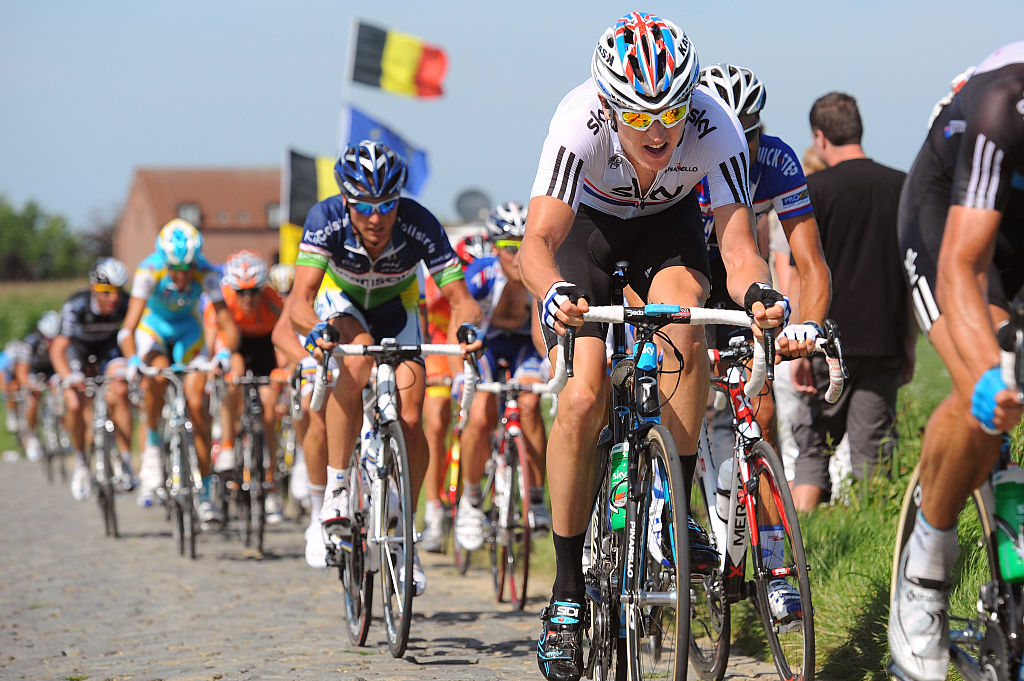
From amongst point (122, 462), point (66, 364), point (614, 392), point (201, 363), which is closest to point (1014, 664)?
point (614, 392)

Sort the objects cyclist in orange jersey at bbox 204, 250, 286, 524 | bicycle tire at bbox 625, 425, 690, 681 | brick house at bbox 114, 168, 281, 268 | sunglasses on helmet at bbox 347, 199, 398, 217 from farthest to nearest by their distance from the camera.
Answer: brick house at bbox 114, 168, 281, 268, cyclist in orange jersey at bbox 204, 250, 286, 524, sunglasses on helmet at bbox 347, 199, 398, 217, bicycle tire at bbox 625, 425, 690, 681

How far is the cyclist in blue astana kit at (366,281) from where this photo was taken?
729cm

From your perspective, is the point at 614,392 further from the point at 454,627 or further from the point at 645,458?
the point at 454,627

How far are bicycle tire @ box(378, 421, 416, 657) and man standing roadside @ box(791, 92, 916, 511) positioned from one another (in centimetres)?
257

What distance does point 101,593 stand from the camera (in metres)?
9.38

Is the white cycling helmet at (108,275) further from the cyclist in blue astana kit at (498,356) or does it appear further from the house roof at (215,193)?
the house roof at (215,193)

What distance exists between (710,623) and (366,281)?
310 cm

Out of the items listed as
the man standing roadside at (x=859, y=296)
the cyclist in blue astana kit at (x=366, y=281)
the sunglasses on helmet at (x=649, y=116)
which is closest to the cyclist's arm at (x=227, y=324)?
the cyclist in blue astana kit at (x=366, y=281)

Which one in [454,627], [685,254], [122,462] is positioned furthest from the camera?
[122,462]

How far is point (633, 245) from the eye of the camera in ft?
17.9

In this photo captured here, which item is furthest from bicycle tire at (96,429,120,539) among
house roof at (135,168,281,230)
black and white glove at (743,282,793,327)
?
house roof at (135,168,281,230)

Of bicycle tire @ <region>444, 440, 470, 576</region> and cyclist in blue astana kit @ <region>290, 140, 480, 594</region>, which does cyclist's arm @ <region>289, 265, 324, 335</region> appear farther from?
bicycle tire @ <region>444, 440, 470, 576</region>

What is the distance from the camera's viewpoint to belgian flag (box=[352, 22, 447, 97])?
2459cm

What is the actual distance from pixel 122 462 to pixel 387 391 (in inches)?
279
